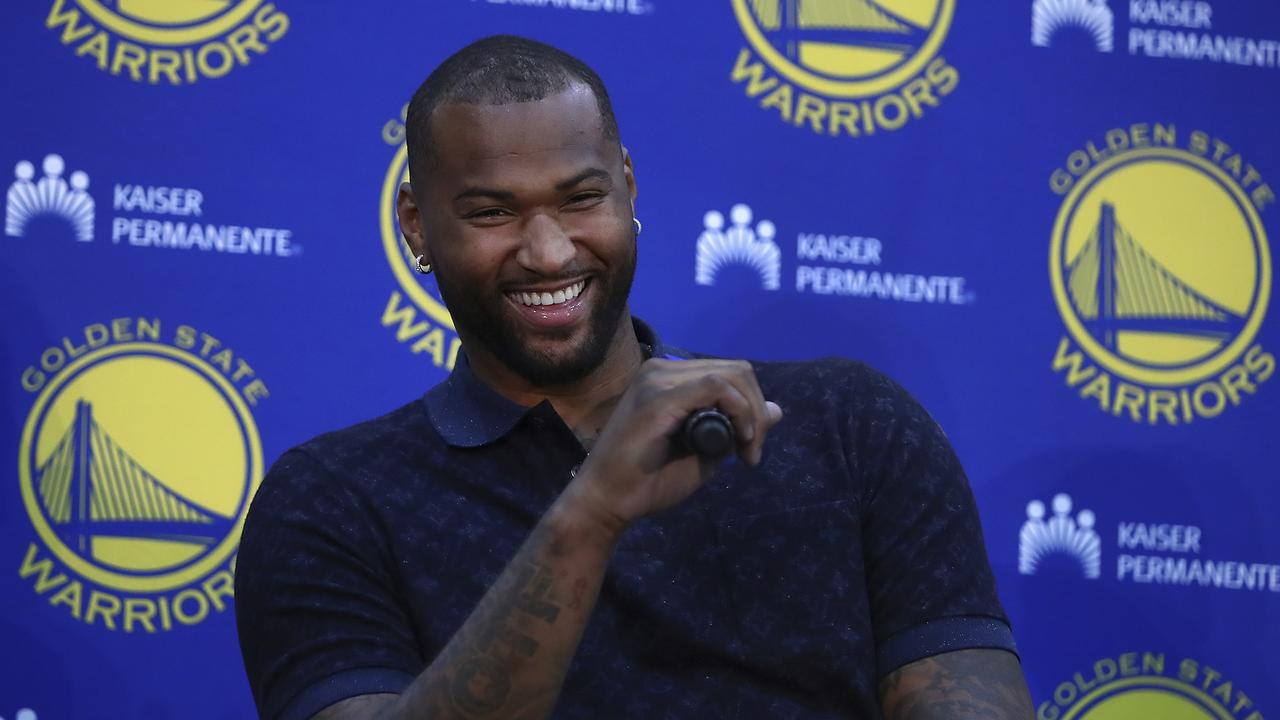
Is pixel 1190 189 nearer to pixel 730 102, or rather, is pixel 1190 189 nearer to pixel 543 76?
pixel 730 102

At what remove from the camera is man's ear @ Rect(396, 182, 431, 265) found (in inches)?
71.9

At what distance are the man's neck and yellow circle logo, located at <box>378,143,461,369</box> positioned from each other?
575mm

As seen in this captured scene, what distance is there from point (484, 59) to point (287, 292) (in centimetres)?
71

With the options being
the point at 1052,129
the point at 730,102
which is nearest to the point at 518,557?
the point at 730,102

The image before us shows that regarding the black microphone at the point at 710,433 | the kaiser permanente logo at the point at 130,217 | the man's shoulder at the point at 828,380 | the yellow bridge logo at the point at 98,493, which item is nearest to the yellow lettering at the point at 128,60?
the kaiser permanente logo at the point at 130,217

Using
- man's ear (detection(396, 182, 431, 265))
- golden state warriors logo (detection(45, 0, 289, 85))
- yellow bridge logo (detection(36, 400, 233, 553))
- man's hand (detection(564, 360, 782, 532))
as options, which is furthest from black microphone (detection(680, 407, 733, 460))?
golden state warriors logo (detection(45, 0, 289, 85))

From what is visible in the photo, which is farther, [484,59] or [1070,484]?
[1070,484]

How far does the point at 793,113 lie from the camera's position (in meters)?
2.46

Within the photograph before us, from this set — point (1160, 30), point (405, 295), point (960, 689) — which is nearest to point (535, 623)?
point (960, 689)

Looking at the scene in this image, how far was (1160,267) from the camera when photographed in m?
2.52

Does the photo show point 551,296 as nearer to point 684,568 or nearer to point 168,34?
point 684,568

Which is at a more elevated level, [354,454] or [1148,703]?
[354,454]

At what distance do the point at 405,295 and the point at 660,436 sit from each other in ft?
3.86

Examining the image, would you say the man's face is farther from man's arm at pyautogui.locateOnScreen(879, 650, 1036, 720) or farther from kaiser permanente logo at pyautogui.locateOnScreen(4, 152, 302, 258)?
kaiser permanente logo at pyautogui.locateOnScreen(4, 152, 302, 258)
